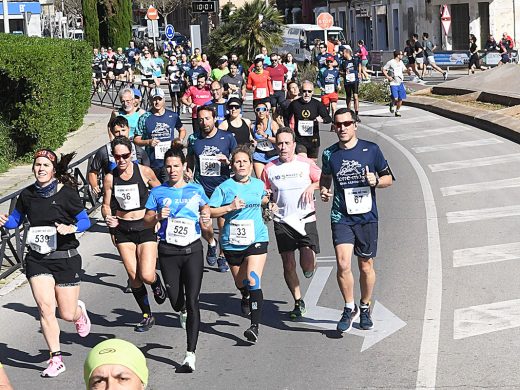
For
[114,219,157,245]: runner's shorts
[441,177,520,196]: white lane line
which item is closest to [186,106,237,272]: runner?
[114,219,157,245]: runner's shorts

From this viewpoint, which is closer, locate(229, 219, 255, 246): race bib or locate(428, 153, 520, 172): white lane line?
locate(229, 219, 255, 246): race bib

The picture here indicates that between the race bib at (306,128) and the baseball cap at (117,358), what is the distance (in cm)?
1270

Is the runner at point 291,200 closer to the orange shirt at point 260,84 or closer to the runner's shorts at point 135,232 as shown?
the runner's shorts at point 135,232

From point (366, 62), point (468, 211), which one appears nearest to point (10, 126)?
point (468, 211)

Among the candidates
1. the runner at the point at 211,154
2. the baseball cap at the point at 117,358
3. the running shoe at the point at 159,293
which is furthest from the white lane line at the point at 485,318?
the baseball cap at the point at 117,358

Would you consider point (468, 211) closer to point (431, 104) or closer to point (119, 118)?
point (119, 118)

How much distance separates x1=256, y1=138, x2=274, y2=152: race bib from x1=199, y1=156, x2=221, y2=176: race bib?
4.86ft

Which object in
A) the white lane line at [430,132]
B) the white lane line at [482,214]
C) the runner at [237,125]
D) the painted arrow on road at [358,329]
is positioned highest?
the runner at [237,125]

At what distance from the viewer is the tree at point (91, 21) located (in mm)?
50609

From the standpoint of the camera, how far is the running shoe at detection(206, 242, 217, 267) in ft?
44.0

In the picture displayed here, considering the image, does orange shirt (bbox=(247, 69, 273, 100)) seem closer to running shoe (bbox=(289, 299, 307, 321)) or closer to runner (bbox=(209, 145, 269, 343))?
running shoe (bbox=(289, 299, 307, 321))

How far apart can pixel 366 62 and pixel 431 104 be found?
22387mm

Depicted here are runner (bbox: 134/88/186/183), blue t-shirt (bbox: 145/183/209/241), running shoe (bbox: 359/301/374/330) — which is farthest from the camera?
runner (bbox: 134/88/186/183)

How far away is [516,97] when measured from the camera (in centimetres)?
3008
